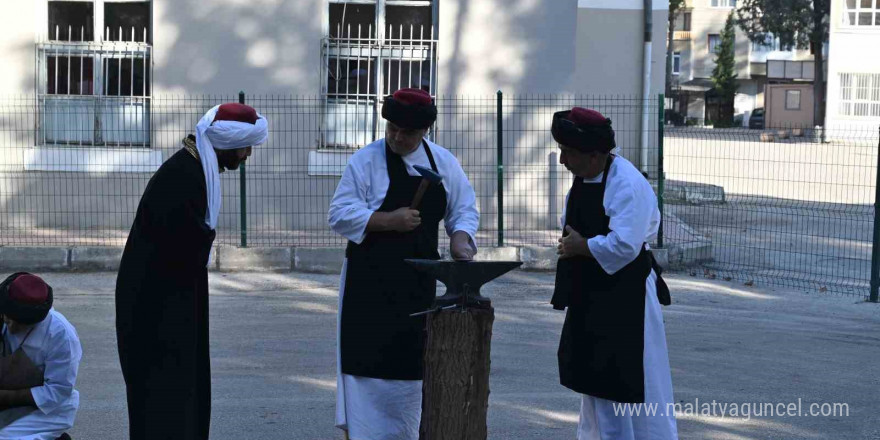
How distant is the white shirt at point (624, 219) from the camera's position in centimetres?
462

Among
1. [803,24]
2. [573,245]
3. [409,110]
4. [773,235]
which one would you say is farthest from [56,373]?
[803,24]

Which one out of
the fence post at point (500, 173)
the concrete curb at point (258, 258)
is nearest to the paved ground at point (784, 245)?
the concrete curb at point (258, 258)

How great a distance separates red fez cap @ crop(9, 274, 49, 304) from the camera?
4742 millimetres

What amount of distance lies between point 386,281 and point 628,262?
111 cm

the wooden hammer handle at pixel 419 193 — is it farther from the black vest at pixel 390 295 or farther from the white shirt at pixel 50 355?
the white shirt at pixel 50 355

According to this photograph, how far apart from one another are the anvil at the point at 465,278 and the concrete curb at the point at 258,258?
7029mm

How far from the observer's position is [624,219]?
464cm

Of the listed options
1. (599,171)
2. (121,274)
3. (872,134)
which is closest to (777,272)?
(599,171)

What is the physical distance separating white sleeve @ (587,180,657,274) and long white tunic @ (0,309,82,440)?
2.33m

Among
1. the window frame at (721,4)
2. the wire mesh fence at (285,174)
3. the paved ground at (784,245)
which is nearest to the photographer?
the paved ground at (784,245)

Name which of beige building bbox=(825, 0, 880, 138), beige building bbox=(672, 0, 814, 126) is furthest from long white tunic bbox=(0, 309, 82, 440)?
beige building bbox=(672, 0, 814, 126)

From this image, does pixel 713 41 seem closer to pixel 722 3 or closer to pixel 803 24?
pixel 722 3

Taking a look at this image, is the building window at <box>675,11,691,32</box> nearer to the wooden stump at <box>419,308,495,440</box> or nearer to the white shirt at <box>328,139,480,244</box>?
the white shirt at <box>328,139,480,244</box>

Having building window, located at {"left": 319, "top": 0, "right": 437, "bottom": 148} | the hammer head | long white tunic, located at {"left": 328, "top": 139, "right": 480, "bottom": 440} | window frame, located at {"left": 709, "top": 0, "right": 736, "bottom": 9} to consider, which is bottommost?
long white tunic, located at {"left": 328, "top": 139, "right": 480, "bottom": 440}
